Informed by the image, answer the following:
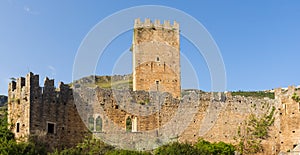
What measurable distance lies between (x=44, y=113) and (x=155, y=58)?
46.0ft

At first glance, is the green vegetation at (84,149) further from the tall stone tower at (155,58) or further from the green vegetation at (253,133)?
the tall stone tower at (155,58)

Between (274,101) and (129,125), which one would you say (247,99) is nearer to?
(274,101)

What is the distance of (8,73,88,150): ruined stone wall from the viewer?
24094 mm

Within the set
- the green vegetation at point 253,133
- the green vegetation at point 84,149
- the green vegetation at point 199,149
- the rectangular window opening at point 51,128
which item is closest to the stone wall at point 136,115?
the rectangular window opening at point 51,128

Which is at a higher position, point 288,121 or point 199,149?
point 288,121

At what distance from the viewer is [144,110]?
28.0 metres

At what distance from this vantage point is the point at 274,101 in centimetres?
3284

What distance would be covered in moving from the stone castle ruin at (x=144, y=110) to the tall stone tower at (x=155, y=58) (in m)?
0.07

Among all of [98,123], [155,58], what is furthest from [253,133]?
[98,123]

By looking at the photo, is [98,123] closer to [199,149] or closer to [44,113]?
[44,113]

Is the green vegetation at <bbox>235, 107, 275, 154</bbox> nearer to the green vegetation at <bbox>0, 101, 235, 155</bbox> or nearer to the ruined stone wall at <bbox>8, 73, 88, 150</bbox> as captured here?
the green vegetation at <bbox>0, 101, 235, 155</bbox>

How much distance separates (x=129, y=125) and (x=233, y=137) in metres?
7.30

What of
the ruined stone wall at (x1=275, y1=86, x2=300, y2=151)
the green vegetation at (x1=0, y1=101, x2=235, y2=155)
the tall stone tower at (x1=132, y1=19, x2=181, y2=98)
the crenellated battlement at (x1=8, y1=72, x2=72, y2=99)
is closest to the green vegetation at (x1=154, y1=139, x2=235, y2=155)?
the green vegetation at (x1=0, y1=101, x2=235, y2=155)

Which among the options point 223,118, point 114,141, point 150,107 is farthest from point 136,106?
point 223,118
